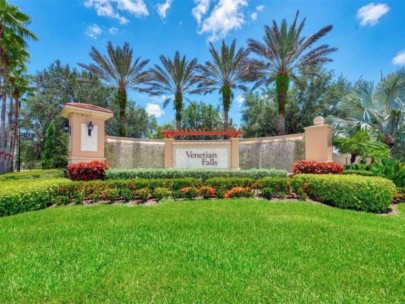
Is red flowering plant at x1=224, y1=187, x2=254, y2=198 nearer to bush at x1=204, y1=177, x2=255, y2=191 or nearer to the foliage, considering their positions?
bush at x1=204, y1=177, x2=255, y2=191

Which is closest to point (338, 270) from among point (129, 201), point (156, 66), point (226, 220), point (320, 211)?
point (226, 220)

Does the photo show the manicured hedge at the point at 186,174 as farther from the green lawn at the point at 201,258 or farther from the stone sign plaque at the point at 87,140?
the green lawn at the point at 201,258

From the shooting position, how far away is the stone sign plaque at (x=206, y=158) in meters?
12.4

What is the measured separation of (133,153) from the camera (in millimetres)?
15500

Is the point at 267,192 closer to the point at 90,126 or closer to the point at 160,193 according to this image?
the point at 160,193

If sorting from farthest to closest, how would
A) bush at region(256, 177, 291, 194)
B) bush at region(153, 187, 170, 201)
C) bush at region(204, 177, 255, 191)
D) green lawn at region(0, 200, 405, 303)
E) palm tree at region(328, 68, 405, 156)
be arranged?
palm tree at region(328, 68, 405, 156), bush at region(204, 177, 255, 191), bush at region(256, 177, 291, 194), bush at region(153, 187, 170, 201), green lawn at region(0, 200, 405, 303)

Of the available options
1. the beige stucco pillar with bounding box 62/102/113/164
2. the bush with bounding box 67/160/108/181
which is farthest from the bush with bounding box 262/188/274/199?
the beige stucco pillar with bounding box 62/102/113/164

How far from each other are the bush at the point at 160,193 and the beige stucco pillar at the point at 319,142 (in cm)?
745

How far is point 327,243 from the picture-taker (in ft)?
13.5

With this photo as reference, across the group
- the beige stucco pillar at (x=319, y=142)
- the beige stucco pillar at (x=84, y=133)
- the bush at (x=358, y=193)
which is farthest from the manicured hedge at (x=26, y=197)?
the beige stucco pillar at (x=319, y=142)

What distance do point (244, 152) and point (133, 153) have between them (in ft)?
22.3

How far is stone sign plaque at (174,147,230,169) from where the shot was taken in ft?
40.8

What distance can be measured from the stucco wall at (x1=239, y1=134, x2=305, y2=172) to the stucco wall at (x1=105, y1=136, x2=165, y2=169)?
5267 millimetres

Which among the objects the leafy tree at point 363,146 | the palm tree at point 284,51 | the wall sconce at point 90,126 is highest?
the palm tree at point 284,51
